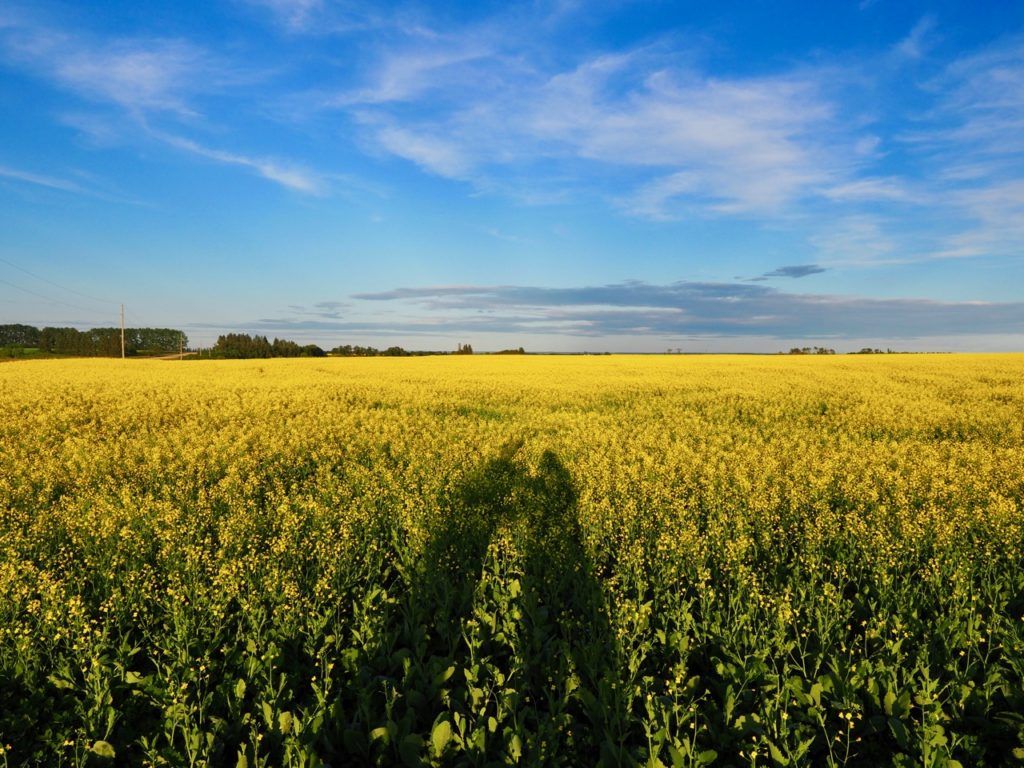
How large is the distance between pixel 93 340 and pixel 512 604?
485ft

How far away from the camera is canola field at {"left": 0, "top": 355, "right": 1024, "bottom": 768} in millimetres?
3611

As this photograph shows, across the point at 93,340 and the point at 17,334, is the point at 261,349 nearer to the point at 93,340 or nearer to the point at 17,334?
the point at 93,340

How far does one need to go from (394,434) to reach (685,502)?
848cm

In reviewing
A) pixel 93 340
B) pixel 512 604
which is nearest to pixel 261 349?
pixel 93 340

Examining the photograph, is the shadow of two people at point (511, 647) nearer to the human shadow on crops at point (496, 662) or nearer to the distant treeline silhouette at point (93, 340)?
the human shadow on crops at point (496, 662)

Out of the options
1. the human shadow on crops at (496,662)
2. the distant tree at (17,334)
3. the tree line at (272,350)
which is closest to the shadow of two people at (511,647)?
the human shadow on crops at (496,662)

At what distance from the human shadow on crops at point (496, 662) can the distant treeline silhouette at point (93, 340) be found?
133 metres

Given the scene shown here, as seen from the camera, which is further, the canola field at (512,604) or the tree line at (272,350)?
the tree line at (272,350)

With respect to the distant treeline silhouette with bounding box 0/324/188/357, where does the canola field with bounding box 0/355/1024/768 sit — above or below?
below

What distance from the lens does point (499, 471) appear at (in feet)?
34.7

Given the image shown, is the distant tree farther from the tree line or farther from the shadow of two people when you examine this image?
the shadow of two people

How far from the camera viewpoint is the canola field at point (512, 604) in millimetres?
3611

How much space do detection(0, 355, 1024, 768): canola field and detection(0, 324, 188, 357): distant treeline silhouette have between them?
129084 mm

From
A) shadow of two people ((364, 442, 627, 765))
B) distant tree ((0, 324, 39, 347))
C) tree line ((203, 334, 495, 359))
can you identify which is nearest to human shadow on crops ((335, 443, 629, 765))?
shadow of two people ((364, 442, 627, 765))
